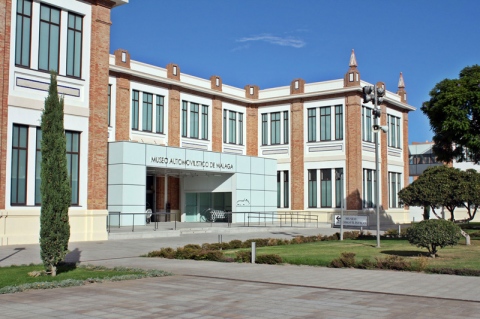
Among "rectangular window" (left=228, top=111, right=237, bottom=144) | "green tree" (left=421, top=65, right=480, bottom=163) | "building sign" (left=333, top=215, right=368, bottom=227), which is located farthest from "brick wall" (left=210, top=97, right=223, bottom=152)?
"building sign" (left=333, top=215, right=368, bottom=227)

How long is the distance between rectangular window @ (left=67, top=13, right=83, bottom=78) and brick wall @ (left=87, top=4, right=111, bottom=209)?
24.4 inches

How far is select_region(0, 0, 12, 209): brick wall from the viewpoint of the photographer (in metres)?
23.5

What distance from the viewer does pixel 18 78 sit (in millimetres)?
24188

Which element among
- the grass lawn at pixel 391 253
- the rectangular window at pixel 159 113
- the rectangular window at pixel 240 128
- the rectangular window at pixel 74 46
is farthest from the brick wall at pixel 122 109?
the grass lawn at pixel 391 253

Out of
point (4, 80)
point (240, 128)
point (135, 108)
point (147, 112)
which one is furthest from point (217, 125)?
point (4, 80)

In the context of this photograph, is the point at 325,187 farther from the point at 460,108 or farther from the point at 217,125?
the point at 460,108

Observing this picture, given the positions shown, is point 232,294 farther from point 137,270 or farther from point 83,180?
point 83,180

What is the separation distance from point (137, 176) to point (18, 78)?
13182 millimetres

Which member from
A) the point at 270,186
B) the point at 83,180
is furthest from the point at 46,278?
the point at 270,186

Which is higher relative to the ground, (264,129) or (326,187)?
(264,129)

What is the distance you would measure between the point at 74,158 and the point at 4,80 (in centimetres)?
451

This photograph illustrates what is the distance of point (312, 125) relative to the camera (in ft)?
167

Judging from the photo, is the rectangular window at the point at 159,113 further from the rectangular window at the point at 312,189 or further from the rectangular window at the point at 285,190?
the rectangular window at the point at 312,189

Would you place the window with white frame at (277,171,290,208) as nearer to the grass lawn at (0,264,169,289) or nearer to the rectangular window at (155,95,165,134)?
the rectangular window at (155,95,165,134)
